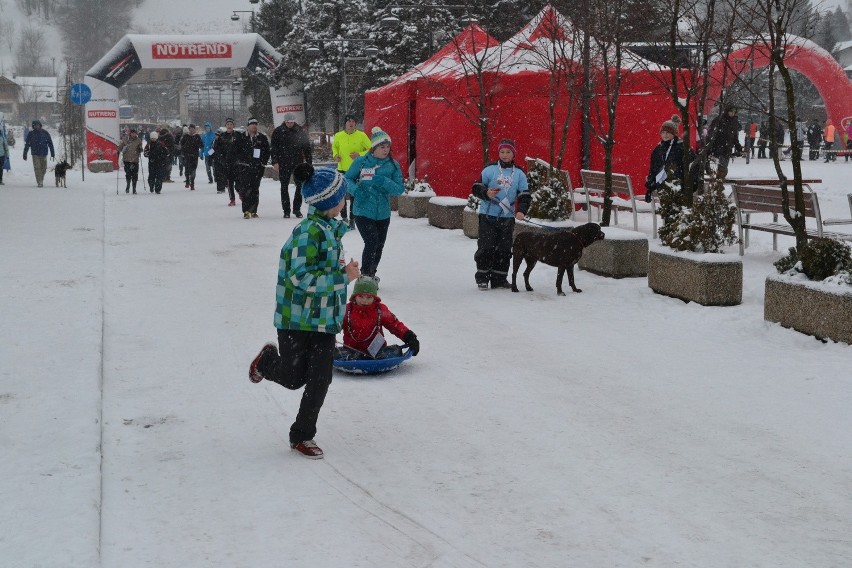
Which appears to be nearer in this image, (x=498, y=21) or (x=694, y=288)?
(x=694, y=288)

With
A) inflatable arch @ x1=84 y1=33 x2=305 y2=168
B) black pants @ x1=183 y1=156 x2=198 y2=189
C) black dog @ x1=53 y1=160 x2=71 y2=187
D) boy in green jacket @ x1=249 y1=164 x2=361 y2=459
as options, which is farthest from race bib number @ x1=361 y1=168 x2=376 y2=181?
inflatable arch @ x1=84 y1=33 x2=305 y2=168

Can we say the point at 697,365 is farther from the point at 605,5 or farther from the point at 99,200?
the point at 99,200

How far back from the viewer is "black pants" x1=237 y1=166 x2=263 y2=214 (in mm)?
19312

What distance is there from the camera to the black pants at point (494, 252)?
11125 millimetres

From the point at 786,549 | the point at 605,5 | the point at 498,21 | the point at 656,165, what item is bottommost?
→ the point at 786,549

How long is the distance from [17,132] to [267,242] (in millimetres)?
92207

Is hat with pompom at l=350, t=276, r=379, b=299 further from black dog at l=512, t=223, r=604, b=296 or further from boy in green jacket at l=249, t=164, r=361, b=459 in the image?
black dog at l=512, t=223, r=604, b=296

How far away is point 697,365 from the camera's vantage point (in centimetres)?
764

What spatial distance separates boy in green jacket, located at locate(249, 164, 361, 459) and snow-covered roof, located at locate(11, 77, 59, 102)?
137m

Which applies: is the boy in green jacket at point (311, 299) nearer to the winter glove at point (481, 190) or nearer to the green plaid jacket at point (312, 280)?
the green plaid jacket at point (312, 280)

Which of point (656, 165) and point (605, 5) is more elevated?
point (605, 5)

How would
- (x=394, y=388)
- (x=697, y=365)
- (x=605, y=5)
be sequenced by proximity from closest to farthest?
(x=394, y=388)
(x=697, y=365)
(x=605, y=5)

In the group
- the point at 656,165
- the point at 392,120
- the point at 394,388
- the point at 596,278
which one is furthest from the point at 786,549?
the point at 392,120

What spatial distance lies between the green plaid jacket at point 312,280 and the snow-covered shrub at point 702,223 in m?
5.62
